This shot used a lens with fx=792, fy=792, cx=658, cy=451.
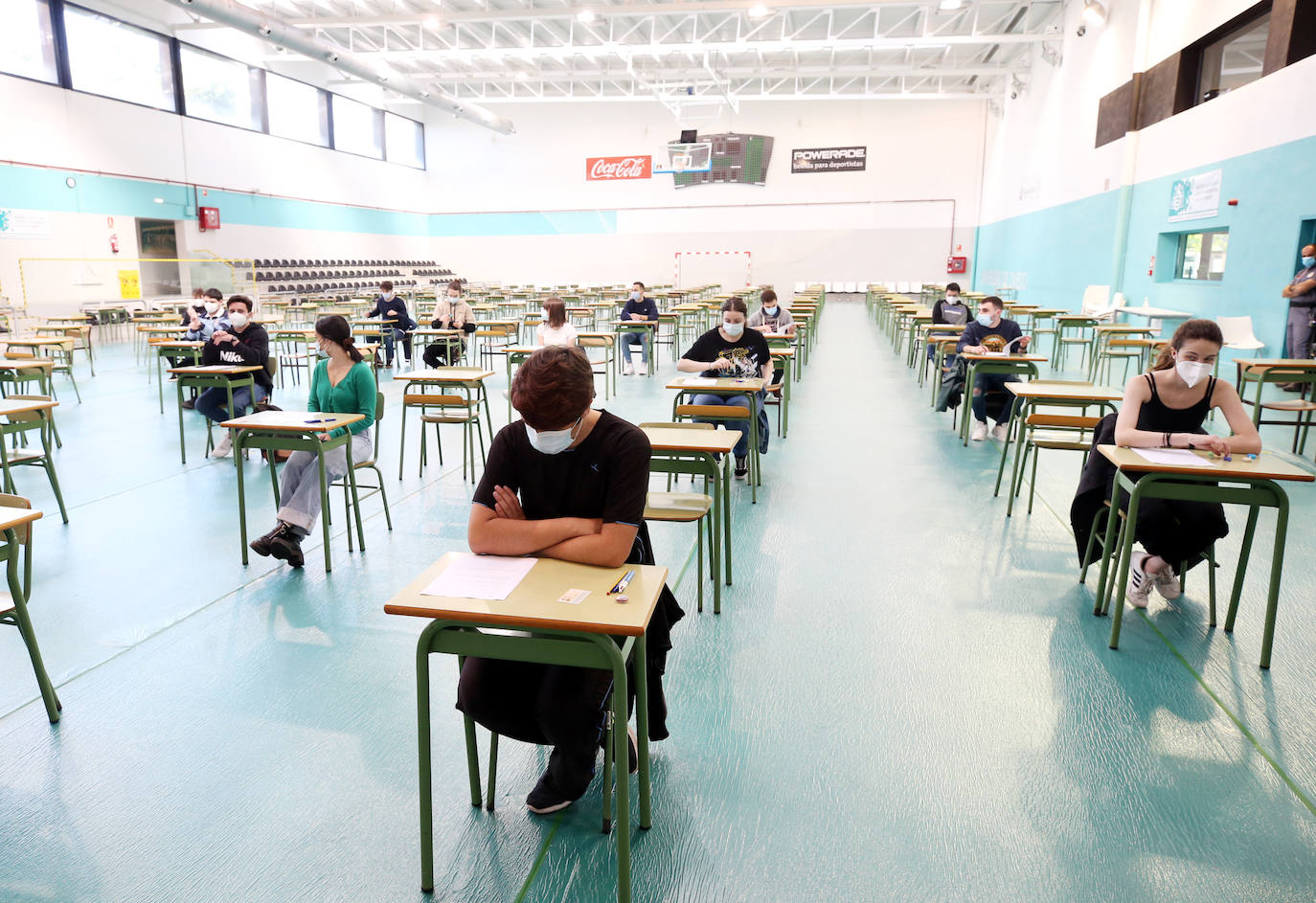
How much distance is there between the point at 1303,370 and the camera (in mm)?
5926

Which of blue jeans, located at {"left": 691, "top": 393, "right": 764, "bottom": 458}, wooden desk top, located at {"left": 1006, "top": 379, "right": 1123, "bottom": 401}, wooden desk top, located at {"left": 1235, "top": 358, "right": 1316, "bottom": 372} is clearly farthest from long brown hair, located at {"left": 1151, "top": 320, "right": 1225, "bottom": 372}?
wooden desk top, located at {"left": 1235, "top": 358, "right": 1316, "bottom": 372}

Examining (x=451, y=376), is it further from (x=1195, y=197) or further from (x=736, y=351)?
(x=1195, y=197)

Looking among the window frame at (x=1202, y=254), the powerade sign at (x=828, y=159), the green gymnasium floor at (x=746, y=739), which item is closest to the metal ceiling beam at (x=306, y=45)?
the powerade sign at (x=828, y=159)

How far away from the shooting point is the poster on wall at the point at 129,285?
15383mm

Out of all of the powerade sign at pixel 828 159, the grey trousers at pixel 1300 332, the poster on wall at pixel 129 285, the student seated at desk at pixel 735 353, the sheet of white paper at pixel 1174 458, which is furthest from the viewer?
the powerade sign at pixel 828 159

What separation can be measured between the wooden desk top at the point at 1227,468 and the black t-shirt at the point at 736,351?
8.93 ft

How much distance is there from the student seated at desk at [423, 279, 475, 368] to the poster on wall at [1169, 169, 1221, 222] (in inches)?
357

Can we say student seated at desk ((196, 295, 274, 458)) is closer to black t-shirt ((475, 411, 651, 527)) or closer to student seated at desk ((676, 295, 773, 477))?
student seated at desk ((676, 295, 773, 477))

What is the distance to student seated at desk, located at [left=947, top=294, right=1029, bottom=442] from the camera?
631cm

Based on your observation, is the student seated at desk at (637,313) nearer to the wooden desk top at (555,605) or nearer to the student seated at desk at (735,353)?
the student seated at desk at (735,353)

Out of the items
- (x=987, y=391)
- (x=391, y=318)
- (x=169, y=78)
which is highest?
(x=169, y=78)

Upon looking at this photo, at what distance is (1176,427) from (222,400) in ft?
20.5

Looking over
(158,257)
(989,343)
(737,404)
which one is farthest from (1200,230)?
(158,257)

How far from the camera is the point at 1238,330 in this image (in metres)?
8.26
